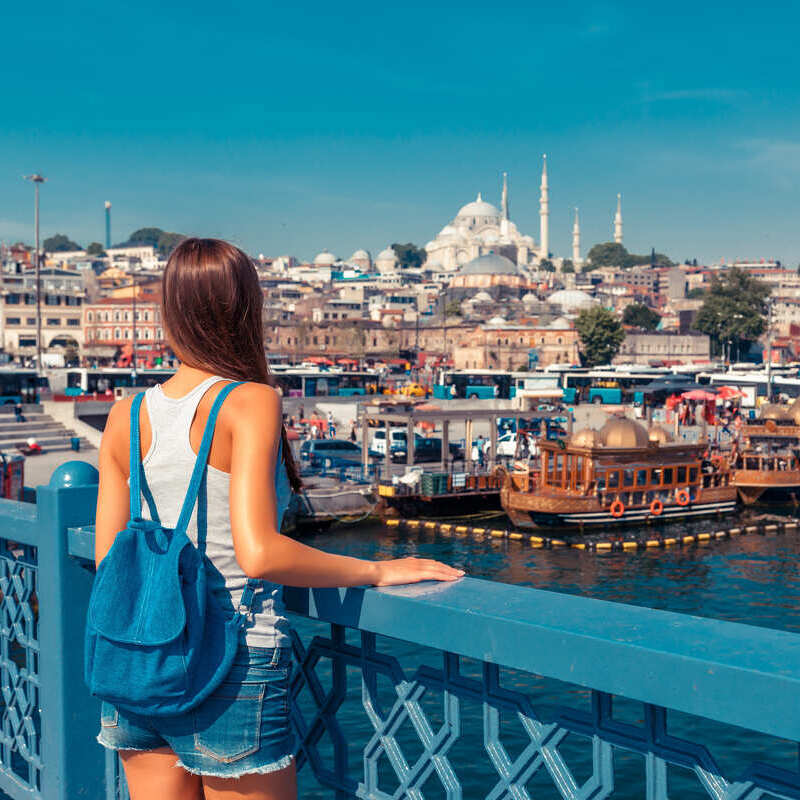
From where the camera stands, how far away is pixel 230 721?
1.60 meters

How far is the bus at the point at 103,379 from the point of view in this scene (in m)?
36.3

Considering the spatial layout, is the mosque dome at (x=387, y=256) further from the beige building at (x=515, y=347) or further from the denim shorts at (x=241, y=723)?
the denim shorts at (x=241, y=723)

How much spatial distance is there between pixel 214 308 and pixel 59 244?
536 ft

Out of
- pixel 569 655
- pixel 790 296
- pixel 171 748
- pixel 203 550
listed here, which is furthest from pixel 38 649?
pixel 790 296

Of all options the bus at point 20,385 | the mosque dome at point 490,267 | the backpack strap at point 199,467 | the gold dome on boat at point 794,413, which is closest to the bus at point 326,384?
the bus at point 20,385

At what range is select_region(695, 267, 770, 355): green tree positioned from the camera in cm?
6962

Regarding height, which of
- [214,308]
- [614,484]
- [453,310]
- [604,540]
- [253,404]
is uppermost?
[453,310]

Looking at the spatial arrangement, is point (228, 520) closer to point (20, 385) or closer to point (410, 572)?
point (410, 572)

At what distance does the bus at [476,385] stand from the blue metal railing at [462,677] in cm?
4080

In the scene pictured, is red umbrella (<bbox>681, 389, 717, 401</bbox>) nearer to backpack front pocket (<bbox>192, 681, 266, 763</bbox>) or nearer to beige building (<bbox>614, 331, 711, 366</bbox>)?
beige building (<bbox>614, 331, 711, 366</bbox>)

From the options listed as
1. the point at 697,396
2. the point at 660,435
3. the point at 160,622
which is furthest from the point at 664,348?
the point at 160,622

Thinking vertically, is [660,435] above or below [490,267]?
below

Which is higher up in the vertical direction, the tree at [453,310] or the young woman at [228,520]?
the tree at [453,310]

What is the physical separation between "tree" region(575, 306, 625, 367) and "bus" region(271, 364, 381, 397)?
895 inches
